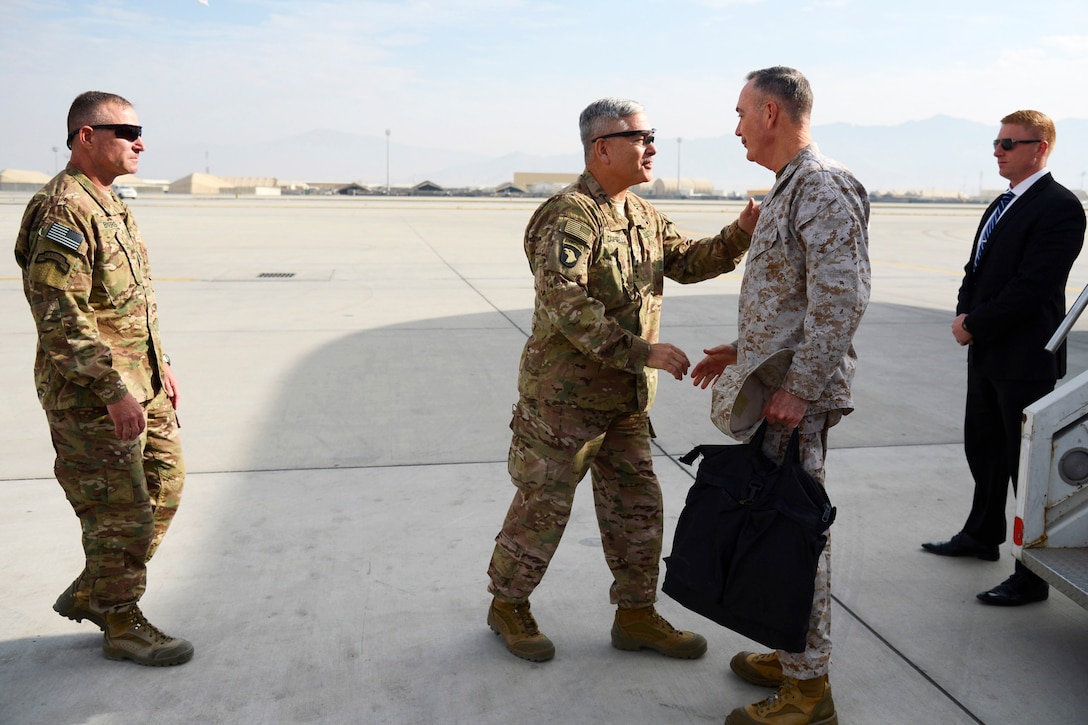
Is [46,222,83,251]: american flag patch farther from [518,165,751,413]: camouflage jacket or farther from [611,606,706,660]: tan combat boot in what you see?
[611,606,706,660]: tan combat boot

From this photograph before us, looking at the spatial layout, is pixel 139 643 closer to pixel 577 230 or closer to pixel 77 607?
pixel 77 607

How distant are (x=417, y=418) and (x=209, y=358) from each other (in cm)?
267

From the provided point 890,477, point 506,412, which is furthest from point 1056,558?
point 506,412

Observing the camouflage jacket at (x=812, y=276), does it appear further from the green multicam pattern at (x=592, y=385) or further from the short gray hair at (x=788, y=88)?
the green multicam pattern at (x=592, y=385)

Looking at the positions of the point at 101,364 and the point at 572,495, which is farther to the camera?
the point at 572,495

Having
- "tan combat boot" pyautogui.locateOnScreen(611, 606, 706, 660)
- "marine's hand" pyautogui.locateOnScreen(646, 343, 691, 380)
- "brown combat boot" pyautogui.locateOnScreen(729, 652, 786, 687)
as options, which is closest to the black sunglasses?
"marine's hand" pyautogui.locateOnScreen(646, 343, 691, 380)

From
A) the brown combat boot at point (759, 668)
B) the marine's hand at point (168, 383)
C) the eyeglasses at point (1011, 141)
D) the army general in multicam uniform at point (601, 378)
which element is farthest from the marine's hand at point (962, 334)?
the marine's hand at point (168, 383)

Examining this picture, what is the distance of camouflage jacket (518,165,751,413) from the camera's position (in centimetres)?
304

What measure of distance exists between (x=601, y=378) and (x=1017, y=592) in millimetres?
1952

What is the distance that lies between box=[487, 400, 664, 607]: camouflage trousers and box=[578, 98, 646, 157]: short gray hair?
0.95 metres

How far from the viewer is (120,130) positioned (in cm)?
312

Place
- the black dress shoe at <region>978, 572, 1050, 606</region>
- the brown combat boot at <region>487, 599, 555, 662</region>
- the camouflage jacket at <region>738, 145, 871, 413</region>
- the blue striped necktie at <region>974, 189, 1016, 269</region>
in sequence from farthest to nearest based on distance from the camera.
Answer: the blue striped necktie at <region>974, 189, 1016, 269</region> → the black dress shoe at <region>978, 572, 1050, 606</region> → the brown combat boot at <region>487, 599, 555, 662</region> → the camouflage jacket at <region>738, 145, 871, 413</region>

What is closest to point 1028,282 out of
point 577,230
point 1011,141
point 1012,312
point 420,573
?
point 1012,312

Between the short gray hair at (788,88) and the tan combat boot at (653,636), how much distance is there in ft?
5.83
